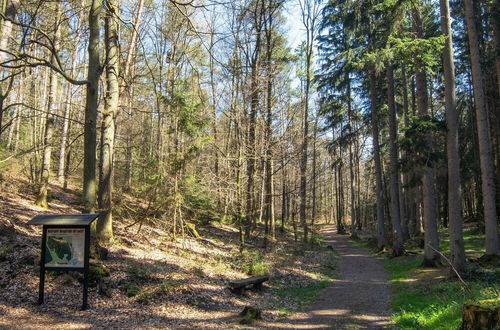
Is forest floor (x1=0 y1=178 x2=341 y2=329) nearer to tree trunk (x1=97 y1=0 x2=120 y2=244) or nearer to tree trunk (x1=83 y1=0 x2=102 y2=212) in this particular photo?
tree trunk (x1=97 y1=0 x2=120 y2=244)

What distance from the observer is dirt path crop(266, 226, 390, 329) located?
7.51m

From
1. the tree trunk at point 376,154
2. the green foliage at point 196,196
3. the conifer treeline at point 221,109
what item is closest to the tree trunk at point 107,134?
the conifer treeline at point 221,109

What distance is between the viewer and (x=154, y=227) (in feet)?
51.4

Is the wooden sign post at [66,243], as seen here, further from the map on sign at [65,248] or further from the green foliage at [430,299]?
the green foliage at [430,299]

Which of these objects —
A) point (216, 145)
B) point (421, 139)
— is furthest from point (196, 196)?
point (421, 139)

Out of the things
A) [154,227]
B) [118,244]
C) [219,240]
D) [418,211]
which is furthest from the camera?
[418,211]

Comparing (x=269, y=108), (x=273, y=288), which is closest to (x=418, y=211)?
(x=269, y=108)

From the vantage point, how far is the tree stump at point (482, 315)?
14.4ft

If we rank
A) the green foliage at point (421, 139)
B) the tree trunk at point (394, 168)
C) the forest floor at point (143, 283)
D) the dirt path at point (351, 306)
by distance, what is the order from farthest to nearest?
1. the tree trunk at point (394, 168)
2. the green foliage at point (421, 139)
3. the dirt path at point (351, 306)
4. the forest floor at point (143, 283)

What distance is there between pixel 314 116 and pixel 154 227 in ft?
73.2

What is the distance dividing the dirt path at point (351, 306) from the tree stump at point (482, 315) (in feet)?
9.09

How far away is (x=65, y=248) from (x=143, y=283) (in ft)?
7.46

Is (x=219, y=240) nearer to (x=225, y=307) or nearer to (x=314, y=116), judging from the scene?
(x=225, y=307)

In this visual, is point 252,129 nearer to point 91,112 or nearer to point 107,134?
point 107,134
